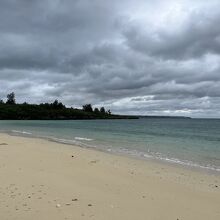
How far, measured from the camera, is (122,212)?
6648mm

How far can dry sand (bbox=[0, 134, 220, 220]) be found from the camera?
6.52m

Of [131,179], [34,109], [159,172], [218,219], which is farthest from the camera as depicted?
[34,109]

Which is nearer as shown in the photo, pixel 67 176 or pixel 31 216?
pixel 31 216

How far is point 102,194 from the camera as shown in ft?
26.5

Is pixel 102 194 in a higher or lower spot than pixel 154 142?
higher

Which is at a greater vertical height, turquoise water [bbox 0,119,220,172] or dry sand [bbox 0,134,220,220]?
dry sand [bbox 0,134,220,220]

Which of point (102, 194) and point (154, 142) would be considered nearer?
point (102, 194)

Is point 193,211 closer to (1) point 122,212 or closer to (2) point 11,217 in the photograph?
(1) point 122,212

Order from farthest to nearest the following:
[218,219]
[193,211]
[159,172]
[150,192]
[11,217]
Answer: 1. [159,172]
2. [150,192]
3. [193,211]
4. [218,219]
5. [11,217]

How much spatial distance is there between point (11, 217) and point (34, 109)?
194 m

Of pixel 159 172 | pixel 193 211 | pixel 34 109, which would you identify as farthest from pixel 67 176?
pixel 34 109

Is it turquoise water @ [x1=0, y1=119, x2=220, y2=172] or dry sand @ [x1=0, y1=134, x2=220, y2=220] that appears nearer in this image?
dry sand @ [x1=0, y1=134, x2=220, y2=220]

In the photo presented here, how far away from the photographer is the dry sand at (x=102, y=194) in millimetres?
6520

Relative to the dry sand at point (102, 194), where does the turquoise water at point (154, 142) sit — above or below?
below
